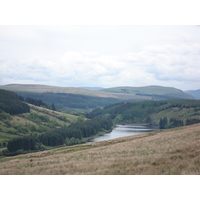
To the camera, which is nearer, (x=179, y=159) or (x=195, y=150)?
(x=179, y=159)

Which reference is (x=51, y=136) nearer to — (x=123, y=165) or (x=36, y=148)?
(x=36, y=148)

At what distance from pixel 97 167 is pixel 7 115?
185156 millimetres

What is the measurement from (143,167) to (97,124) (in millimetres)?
180598

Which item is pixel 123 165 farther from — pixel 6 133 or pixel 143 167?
pixel 6 133

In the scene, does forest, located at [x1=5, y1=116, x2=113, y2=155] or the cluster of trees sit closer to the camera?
forest, located at [x1=5, y1=116, x2=113, y2=155]

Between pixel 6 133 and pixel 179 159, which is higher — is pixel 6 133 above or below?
below

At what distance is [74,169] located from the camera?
2002 cm

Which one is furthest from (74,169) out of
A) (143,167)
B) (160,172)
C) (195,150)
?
(195,150)

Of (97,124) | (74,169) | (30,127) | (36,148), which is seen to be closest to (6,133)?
(30,127)

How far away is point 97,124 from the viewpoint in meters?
198

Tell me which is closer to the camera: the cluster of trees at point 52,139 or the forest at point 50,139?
the forest at point 50,139

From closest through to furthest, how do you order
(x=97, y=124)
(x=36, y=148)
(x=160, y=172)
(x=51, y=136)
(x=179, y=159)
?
(x=160, y=172) < (x=179, y=159) < (x=36, y=148) < (x=51, y=136) < (x=97, y=124)
